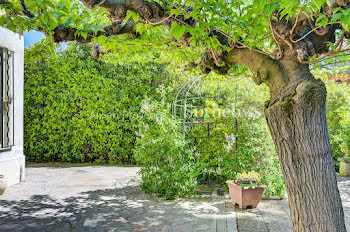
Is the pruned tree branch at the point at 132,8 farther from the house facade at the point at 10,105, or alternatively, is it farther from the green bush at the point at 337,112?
the green bush at the point at 337,112

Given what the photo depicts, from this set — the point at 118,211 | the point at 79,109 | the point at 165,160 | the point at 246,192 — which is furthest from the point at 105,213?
the point at 79,109

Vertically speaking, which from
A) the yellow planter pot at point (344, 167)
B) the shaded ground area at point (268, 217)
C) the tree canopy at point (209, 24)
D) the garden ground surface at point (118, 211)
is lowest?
the shaded ground area at point (268, 217)

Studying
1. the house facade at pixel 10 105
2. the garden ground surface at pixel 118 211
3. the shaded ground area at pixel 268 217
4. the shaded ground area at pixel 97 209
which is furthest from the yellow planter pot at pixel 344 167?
the house facade at pixel 10 105

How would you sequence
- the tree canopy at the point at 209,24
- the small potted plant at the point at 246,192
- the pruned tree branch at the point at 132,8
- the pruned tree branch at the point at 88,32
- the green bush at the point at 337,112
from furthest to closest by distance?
the green bush at the point at 337,112 → the small potted plant at the point at 246,192 → the pruned tree branch at the point at 88,32 → the pruned tree branch at the point at 132,8 → the tree canopy at the point at 209,24

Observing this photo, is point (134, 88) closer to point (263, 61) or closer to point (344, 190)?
point (344, 190)

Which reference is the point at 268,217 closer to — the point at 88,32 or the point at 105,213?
the point at 105,213

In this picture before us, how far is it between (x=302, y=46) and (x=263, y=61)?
355 mm

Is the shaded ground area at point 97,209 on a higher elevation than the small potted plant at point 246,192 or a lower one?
lower

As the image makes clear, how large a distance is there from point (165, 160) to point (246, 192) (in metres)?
1.58

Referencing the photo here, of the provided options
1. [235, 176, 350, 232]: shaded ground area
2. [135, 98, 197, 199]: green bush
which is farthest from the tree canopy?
[135, 98, 197, 199]: green bush

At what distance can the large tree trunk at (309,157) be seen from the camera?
253 centimetres

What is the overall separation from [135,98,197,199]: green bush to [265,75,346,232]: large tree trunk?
9.75 ft

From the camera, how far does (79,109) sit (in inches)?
363

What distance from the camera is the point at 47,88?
356 inches
